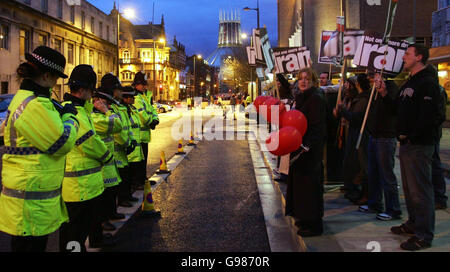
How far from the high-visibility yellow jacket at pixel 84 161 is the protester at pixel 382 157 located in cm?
348

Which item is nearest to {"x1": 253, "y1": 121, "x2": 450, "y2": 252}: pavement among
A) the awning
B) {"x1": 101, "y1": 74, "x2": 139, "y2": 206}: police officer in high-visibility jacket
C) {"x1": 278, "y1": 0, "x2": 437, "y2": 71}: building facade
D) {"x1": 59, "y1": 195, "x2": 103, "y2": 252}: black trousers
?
{"x1": 59, "y1": 195, "x2": 103, "y2": 252}: black trousers

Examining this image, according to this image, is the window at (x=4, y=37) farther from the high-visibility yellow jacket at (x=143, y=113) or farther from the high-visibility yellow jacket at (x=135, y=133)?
the high-visibility yellow jacket at (x=135, y=133)

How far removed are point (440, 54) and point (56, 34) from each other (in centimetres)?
3386

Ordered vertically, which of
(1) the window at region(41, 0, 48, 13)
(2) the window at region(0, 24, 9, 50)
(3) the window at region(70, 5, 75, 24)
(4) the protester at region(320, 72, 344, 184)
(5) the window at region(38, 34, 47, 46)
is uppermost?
(3) the window at region(70, 5, 75, 24)

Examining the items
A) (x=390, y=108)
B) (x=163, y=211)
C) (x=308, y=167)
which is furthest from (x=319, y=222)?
(x=163, y=211)

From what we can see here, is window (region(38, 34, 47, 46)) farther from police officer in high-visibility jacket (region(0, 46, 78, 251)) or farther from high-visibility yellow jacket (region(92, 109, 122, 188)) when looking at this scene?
police officer in high-visibility jacket (region(0, 46, 78, 251))

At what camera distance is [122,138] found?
5539 mm

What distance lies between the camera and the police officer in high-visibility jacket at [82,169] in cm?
368

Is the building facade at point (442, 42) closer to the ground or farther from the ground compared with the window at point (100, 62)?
closer to the ground

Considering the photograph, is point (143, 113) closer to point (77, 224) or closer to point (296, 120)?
point (296, 120)

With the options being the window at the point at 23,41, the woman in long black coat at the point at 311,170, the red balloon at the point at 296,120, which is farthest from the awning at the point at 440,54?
the window at the point at 23,41

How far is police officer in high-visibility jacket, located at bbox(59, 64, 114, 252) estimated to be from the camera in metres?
3.68

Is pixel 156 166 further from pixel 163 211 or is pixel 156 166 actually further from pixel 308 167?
pixel 308 167
